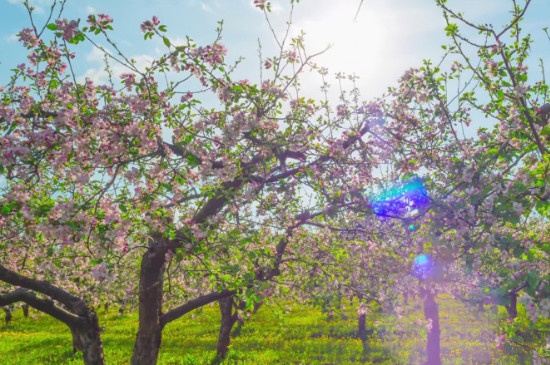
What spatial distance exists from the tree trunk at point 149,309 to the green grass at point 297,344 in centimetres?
294

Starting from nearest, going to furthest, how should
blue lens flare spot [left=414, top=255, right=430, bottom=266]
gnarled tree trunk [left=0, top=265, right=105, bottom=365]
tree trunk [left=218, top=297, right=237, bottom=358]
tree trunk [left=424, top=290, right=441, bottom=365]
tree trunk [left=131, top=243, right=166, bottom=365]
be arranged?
1. blue lens flare spot [left=414, top=255, right=430, bottom=266]
2. gnarled tree trunk [left=0, top=265, right=105, bottom=365]
3. tree trunk [left=131, top=243, right=166, bottom=365]
4. tree trunk [left=424, top=290, right=441, bottom=365]
5. tree trunk [left=218, top=297, right=237, bottom=358]

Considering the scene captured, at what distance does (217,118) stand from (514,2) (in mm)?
5031

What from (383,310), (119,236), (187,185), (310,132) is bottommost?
(383,310)

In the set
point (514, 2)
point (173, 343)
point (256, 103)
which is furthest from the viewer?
point (173, 343)

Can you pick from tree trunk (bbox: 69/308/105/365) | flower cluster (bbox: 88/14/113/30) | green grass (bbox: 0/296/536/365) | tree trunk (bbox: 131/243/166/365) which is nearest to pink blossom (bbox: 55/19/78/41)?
flower cluster (bbox: 88/14/113/30)

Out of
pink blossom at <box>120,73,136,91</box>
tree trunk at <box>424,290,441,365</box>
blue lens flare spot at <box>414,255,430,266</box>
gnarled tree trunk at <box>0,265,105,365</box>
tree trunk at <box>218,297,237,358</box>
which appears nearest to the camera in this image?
blue lens flare spot at <box>414,255,430,266</box>

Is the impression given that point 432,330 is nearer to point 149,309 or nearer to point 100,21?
point 149,309

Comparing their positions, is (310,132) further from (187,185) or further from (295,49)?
(187,185)

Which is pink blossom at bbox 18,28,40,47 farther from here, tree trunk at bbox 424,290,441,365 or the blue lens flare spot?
tree trunk at bbox 424,290,441,365

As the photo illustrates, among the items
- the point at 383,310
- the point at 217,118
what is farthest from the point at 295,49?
the point at 383,310

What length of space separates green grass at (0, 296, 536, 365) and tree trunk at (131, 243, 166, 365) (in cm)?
294

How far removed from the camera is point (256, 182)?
25.3ft

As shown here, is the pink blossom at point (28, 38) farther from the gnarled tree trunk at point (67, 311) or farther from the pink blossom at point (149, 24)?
the gnarled tree trunk at point (67, 311)

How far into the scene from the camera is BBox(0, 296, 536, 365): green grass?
17797 millimetres
